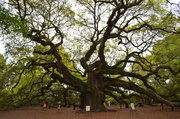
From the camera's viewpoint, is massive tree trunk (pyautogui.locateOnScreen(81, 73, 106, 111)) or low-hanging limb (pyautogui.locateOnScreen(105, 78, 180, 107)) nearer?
low-hanging limb (pyautogui.locateOnScreen(105, 78, 180, 107))

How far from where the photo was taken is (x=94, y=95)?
12242 millimetres

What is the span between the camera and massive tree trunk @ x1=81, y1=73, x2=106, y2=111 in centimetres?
1197

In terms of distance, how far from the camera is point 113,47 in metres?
17.3

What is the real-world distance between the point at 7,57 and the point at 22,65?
160 centimetres

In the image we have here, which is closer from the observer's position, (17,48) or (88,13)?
(17,48)

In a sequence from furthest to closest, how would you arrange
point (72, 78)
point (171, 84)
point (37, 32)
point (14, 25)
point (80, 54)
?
point (80, 54) < point (171, 84) < point (72, 78) < point (37, 32) < point (14, 25)

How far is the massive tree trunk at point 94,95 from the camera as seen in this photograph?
1197 cm

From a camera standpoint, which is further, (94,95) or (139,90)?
(94,95)

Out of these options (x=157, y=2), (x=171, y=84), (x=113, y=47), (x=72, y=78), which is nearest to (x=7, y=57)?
(x=72, y=78)

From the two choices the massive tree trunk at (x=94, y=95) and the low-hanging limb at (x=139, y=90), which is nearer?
the low-hanging limb at (x=139, y=90)

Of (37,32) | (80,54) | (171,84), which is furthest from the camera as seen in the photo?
(80,54)

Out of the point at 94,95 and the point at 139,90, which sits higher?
the point at 139,90

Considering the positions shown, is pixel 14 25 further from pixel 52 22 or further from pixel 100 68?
pixel 100 68

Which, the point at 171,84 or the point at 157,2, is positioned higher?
the point at 157,2
